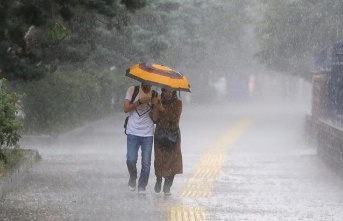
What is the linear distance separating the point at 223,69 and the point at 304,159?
5646 centimetres

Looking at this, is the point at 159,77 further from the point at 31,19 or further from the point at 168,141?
the point at 31,19

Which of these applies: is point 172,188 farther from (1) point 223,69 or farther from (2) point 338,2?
(1) point 223,69

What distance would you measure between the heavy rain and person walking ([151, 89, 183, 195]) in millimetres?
270

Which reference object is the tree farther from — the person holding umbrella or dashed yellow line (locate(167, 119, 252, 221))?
dashed yellow line (locate(167, 119, 252, 221))

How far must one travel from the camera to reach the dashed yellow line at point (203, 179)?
11906 mm

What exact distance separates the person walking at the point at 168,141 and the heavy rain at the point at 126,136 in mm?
270

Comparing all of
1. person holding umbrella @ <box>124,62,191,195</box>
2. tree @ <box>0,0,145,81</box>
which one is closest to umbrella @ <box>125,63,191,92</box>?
person holding umbrella @ <box>124,62,191,195</box>

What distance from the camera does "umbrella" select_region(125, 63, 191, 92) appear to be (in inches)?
522

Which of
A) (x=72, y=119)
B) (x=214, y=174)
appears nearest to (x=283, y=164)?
(x=214, y=174)

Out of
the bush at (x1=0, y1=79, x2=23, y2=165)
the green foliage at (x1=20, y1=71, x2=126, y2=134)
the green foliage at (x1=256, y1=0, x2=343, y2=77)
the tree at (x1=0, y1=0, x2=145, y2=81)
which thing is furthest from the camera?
the green foliage at (x1=256, y1=0, x2=343, y2=77)

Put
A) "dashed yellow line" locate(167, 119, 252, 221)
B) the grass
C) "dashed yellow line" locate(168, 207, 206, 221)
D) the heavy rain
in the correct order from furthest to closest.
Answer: the grass, the heavy rain, "dashed yellow line" locate(167, 119, 252, 221), "dashed yellow line" locate(168, 207, 206, 221)

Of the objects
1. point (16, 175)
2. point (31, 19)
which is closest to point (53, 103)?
point (16, 175)

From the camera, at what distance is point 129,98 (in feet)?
45.2

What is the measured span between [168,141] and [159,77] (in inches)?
35.6
